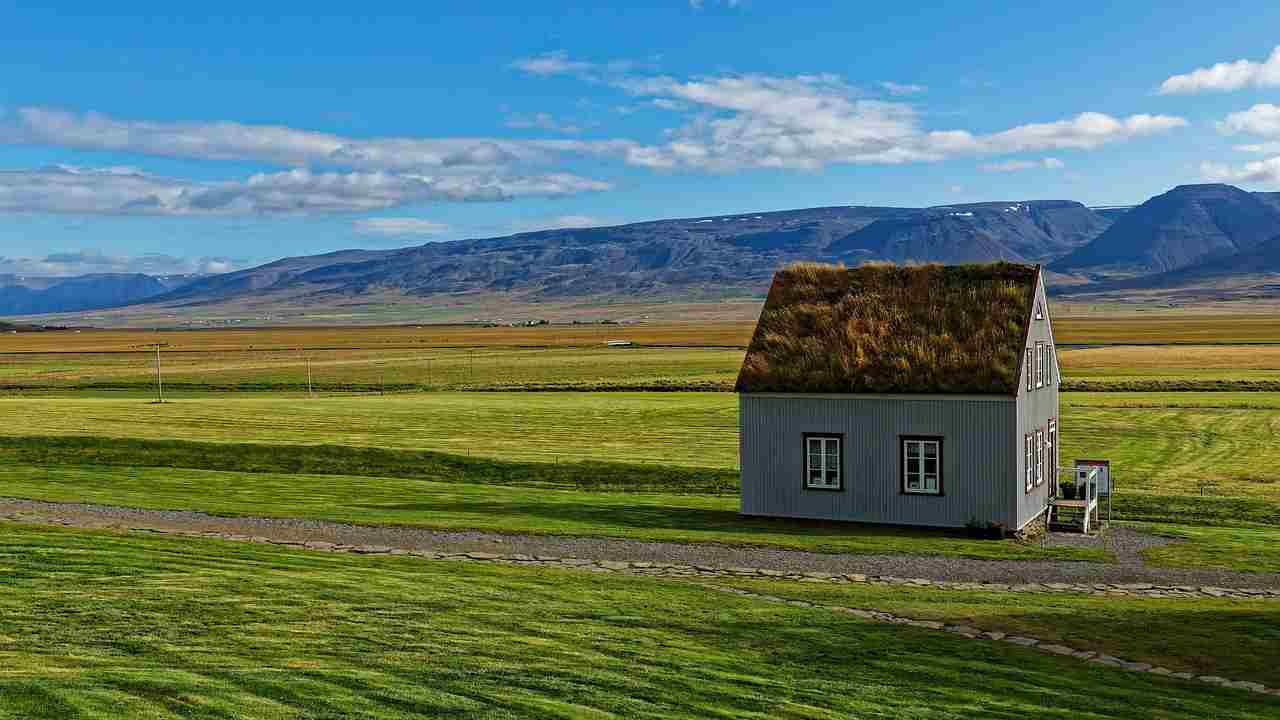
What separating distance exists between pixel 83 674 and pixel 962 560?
1842cm

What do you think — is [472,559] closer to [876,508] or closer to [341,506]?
[341,506]

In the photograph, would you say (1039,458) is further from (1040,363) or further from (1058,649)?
(1058,649)

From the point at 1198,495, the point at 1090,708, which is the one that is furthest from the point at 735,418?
the point at 1090,708

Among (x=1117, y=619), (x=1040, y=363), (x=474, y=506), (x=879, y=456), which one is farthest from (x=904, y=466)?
(x=474, y=506)

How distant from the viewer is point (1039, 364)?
3303 centimetres

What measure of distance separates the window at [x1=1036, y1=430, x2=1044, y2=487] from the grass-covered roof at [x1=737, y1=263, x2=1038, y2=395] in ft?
11.3

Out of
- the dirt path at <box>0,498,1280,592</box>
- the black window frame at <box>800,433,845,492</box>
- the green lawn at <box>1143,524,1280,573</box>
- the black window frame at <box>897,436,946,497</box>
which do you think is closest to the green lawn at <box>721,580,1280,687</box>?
the dirt path at <box>0,498,1280,592</box>

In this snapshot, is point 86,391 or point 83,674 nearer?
point 83,674

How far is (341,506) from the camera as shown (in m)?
32.5

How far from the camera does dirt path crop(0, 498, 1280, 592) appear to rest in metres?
24.7

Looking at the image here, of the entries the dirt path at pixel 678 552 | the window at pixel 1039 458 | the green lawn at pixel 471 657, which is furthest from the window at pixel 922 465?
the green lawn at pixel 471 657

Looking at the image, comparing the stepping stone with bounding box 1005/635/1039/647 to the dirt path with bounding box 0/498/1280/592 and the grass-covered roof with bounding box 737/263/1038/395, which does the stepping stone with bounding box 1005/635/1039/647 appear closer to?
the dirt path with bounding box 0/498/1280/592

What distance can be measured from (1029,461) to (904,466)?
336cm

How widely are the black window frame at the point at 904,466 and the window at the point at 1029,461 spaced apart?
6.91ft
